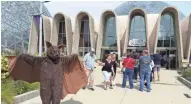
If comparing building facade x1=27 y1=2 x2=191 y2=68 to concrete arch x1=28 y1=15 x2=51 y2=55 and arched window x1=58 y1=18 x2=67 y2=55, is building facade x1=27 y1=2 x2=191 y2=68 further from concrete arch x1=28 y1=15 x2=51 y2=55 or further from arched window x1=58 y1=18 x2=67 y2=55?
concrete arch x1=28 y1=15 x2=51 y2=55

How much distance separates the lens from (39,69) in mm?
7078

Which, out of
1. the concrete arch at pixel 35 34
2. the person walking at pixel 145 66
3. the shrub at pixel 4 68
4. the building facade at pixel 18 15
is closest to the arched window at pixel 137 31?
the concrete arch at pixel 35 34

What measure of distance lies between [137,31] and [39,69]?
126 ft

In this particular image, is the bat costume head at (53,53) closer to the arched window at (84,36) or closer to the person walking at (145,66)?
the person walking at (145,66)

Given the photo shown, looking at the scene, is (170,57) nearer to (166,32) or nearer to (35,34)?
(166,32)

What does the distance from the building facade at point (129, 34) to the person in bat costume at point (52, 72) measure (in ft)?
110

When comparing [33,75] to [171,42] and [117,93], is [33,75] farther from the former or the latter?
[171,42]

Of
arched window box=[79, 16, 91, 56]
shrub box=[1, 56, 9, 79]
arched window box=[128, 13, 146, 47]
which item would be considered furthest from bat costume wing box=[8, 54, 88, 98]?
arched window box=[79, 16, 91, 56]

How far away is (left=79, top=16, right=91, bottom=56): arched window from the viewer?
153 feet

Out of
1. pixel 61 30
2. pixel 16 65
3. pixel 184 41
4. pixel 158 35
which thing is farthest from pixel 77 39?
pixel 16 65

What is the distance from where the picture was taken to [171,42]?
41844 millimetres

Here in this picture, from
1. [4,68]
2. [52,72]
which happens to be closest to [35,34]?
[4,68]

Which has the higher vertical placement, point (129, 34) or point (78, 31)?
point (78, 31)

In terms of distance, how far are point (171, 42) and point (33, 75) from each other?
36412 millimetres
